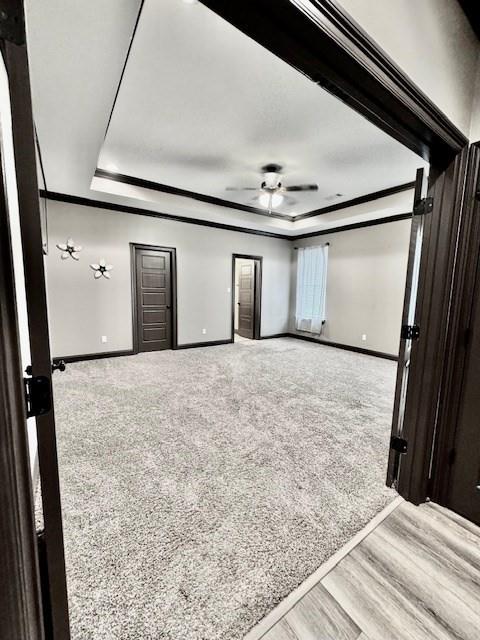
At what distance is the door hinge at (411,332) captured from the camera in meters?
1.62

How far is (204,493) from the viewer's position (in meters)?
1.73

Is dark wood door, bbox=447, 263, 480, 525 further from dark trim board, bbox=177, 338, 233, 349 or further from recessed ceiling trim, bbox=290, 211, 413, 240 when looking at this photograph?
dark trim board, bbox=177, 338, 233, 349

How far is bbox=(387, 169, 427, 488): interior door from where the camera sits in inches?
63.5

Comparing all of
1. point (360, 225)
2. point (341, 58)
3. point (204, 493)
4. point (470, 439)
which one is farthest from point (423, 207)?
point (360, 225)

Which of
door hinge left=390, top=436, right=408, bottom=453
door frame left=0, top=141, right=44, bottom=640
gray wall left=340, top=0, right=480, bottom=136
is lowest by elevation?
door hinge left=390, top=436, right=408, bottom=453

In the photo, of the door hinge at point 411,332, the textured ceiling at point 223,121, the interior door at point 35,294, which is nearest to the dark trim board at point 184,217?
the textured ceiling at point 223,121

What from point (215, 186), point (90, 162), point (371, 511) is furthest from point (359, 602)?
point (215, 186)

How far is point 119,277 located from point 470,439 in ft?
16.0

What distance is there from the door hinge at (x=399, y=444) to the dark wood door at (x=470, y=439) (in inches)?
9.6

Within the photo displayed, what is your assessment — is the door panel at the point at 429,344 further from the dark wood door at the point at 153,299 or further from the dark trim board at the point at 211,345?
the dark wood door at the point at 153,299

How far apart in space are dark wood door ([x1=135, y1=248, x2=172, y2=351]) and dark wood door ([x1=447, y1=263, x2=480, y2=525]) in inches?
185

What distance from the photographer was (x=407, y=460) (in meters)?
1.70

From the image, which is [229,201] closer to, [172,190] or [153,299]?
[172,190]

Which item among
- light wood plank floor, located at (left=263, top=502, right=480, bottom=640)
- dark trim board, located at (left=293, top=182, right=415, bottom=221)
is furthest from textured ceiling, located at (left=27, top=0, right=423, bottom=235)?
light wood plank floor, located at (left=263, top=502, right=480, bottom=640)
